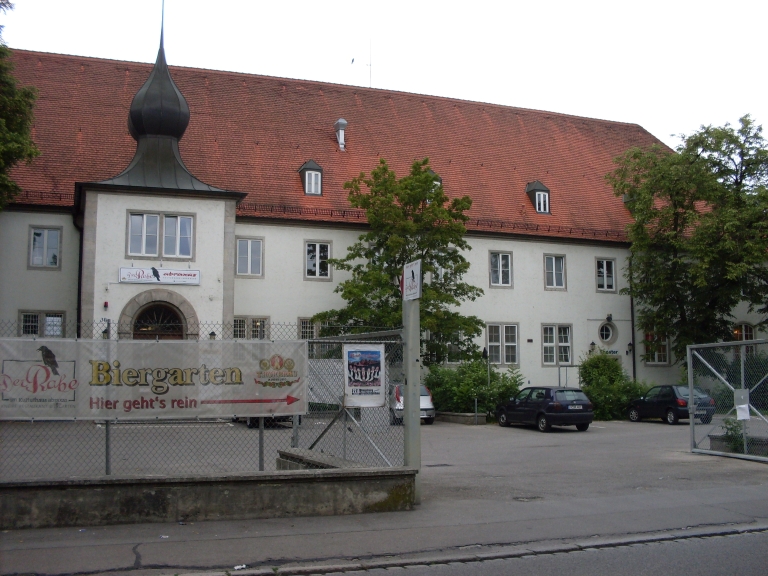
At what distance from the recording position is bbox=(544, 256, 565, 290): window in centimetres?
3744

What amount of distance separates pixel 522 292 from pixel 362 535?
28487 mm

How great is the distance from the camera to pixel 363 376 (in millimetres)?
11250

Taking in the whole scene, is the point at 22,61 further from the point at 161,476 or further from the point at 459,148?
the point at 161,476

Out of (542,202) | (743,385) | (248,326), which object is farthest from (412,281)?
(542,202)

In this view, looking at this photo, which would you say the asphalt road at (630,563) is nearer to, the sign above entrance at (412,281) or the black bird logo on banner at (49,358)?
the sign above entrance at (412,281)

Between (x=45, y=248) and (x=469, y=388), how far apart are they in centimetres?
1627

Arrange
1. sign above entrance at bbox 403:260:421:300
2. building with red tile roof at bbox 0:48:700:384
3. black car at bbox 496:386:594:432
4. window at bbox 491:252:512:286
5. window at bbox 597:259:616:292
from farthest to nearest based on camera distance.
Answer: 1. window at bbox 597:259:616:292
2. window at bbox 491:252:512:286
3. building with red tile roof at bbox 0:48:700:384
4. black car at bbox 496:386:594:432
5. sign above entrance at bbox 403:260:421:300

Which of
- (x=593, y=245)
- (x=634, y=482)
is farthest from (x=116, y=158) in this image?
(x=634, y=482)

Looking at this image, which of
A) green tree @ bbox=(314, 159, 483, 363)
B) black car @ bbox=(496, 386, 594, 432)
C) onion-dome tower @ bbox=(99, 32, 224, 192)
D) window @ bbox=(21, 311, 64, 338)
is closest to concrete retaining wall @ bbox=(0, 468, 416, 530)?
black car @ bbox=(496, 386, 594, 432)

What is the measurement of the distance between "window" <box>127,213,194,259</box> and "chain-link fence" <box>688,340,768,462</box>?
17373 mm

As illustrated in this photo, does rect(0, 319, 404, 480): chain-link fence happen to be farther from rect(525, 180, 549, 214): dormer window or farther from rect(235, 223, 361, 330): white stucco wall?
rect(525, 180, 549, 214): dormer window

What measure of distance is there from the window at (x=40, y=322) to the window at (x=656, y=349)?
25.0 m

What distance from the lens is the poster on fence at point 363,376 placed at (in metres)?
11.2

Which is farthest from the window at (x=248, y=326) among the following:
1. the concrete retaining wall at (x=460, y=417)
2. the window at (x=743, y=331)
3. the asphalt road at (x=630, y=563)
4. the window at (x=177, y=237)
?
the asphalt road at (x=630, y=563)
